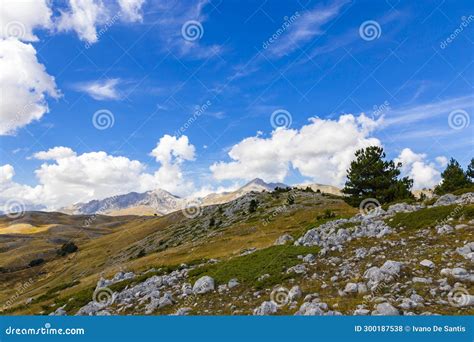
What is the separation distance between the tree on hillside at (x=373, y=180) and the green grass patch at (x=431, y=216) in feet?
98.7

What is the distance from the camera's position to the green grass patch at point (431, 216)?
86.9 ft

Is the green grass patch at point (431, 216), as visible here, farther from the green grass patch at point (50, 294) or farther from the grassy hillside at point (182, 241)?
the green grass patch at point (50, 294)

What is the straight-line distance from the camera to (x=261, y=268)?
24297 mm

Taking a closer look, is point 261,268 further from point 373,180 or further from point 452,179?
point 452,179

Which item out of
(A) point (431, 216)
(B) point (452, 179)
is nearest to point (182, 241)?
(B) point (452, 179)

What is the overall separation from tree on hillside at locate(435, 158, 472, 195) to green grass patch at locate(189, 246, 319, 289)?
4559 centimetres

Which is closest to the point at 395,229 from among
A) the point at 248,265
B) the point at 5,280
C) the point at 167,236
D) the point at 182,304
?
the point at 248,265

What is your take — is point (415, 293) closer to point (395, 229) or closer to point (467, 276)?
point (467, 276)

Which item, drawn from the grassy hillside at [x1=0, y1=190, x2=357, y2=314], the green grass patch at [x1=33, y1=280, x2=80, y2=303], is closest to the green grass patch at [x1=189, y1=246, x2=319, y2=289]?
the grassy hillside at [x1=0, y1=190, x2=357, y2=314]

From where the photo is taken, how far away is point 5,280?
4289 inches

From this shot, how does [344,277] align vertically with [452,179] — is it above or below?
below

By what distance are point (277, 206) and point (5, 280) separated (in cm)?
8330

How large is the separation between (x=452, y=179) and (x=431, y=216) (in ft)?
146

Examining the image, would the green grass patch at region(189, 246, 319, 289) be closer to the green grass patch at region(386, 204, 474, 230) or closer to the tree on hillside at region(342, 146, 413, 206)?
the green grass patch at region(386, 204, 474, 230)
